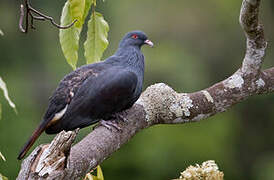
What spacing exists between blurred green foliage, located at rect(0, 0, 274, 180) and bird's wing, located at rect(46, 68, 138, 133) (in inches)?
222

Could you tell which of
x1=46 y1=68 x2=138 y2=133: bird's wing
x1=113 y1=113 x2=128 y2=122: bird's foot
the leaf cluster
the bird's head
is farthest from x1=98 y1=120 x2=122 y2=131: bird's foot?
the bird's head

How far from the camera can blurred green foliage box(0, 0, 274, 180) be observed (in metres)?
9.77

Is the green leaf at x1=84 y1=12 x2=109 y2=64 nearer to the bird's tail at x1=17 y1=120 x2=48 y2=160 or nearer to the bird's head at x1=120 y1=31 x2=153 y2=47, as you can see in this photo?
the bird's tail at x1=17 y1=120 x2=48 y2=160

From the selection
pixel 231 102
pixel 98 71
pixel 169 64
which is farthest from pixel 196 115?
pixel 169 64

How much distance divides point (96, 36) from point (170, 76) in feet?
25.9

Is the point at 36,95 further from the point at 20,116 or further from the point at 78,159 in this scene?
the point at 78,159

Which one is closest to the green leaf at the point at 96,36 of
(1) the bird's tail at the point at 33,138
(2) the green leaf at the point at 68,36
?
(2) the green leaf at the point at 68,36

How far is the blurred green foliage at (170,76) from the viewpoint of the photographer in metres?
9.77

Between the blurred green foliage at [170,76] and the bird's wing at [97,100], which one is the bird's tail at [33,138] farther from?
the blurred green foliage at [170,76]

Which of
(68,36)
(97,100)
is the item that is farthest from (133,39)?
(68,36)

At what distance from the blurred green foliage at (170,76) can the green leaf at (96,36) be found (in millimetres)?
6431

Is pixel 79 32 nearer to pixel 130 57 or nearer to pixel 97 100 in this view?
pixel 97 100

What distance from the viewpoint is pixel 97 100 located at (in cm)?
346

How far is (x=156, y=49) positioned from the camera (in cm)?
1168
